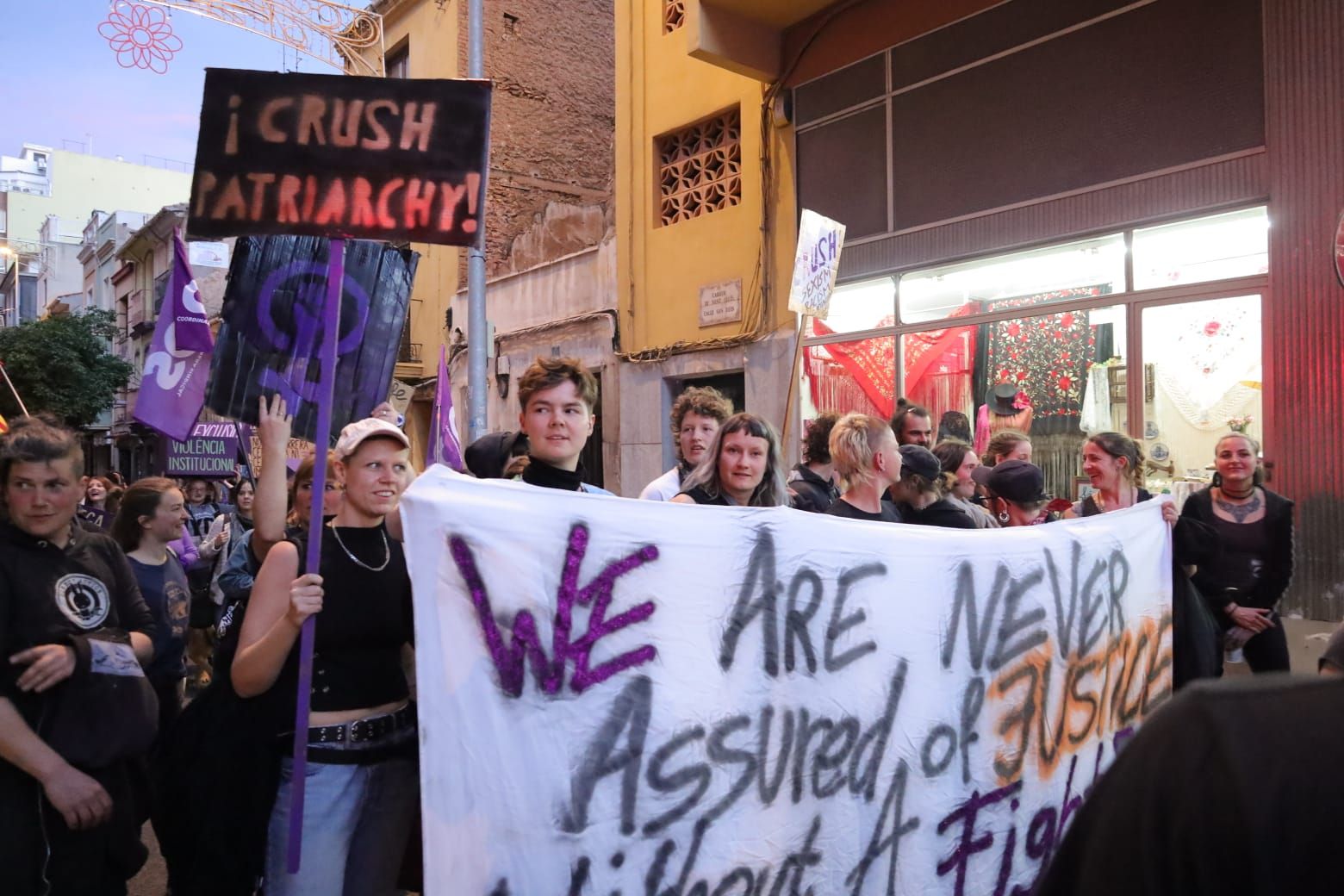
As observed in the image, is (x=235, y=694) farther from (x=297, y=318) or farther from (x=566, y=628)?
(x=297, y=318)

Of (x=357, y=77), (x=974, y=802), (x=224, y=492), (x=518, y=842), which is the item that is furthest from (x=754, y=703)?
(x=224, y=492)

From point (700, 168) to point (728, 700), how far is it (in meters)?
10.6

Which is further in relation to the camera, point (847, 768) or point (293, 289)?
point (293, 289)

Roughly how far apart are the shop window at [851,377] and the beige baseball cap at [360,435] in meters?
7.24

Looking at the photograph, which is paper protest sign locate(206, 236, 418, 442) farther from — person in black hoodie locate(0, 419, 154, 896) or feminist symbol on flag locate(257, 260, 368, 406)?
person in black hoodie locate(0, 419, 154, 896)

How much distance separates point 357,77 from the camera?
2.88 m

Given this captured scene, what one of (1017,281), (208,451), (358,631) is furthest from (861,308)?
(358,631)

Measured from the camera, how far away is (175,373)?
5070 millimetres

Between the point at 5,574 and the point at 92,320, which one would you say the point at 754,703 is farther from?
the point at 92,320

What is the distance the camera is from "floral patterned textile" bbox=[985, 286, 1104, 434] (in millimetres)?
7918

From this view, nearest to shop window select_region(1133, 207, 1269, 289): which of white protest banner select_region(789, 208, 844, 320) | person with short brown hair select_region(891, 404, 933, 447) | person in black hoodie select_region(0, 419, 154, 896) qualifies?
white protest banner select_region(789, 208, 844, 320)

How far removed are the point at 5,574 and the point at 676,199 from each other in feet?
35.6

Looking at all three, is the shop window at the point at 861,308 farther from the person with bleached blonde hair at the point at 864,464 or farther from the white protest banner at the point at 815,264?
the person with bleached blonde hair at the point at 864,464

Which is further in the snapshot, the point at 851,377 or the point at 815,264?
the point at 851,377
